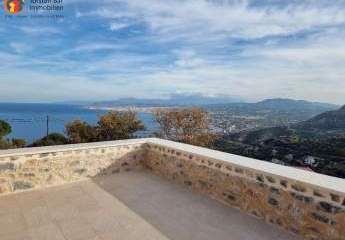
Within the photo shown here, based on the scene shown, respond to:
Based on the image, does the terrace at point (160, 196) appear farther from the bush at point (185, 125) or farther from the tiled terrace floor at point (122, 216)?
the bush at point (185, 125)

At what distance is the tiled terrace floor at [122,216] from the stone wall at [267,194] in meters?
0.14

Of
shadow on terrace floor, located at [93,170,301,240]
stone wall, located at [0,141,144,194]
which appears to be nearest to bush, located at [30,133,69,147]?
stone wall, located at [0,141,144,194]

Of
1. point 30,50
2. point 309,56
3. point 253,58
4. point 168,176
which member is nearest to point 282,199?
point 168,176

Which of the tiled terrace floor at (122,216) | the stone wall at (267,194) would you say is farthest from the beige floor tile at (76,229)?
the stone wall at (267,194)

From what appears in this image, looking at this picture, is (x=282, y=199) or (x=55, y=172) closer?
(x=282, y=199)

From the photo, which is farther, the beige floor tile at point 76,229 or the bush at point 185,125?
the bush at point 185,125

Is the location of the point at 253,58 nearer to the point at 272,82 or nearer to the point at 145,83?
the point at 272,82

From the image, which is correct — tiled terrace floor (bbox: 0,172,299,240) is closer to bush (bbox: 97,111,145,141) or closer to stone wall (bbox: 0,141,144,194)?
stone wall (bbox: 0,141,144,194)

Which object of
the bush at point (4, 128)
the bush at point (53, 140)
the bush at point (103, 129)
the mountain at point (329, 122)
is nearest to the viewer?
the bush at point (4, 128)

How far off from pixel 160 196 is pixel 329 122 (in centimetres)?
2007

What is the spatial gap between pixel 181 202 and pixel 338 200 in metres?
2.05

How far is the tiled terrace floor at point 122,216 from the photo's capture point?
3096 mm

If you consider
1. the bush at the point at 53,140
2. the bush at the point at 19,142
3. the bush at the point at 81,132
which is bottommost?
the bush at the point at 19,142

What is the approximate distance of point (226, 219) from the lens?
351cm
